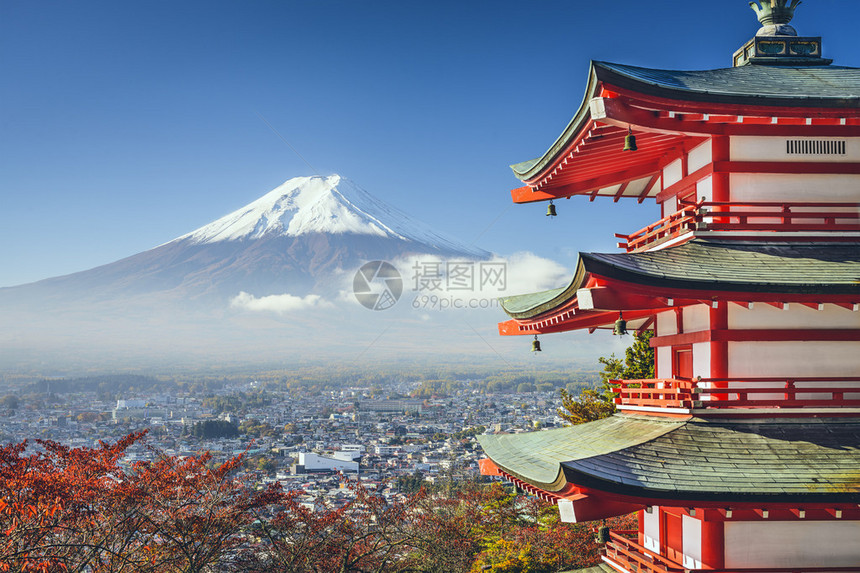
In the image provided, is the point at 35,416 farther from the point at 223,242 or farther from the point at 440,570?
the point at 223,242

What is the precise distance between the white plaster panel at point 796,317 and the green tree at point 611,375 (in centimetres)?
1212

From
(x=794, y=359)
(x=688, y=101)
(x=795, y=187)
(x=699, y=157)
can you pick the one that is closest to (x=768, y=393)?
(x=794, y=359)

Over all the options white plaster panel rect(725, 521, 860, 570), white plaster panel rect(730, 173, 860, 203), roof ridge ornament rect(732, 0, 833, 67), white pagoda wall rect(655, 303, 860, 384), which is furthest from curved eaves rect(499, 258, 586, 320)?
roof ridge ornament rect(732, 0, 833, 67)

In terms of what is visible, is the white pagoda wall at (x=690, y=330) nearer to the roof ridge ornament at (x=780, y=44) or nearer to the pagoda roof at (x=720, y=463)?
the pagoda roof at (x=720, y=463)

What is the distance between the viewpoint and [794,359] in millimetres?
7930

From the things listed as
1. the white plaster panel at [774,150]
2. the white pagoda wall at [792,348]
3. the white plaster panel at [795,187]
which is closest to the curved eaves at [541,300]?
the white pagoda wall at [792,348]

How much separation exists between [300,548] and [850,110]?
12527mm

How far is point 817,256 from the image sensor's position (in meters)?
7.89

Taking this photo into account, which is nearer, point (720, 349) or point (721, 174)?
point (720, 349)

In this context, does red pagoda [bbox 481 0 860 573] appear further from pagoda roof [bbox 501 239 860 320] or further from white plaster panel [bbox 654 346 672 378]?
white plaster panel [bbox 654 346 672 378]

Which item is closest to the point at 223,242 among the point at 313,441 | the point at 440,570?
the point at 313,441

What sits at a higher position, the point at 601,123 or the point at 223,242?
the point at 223,242

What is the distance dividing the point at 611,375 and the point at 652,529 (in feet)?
47.2

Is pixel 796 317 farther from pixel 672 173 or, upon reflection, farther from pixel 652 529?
pixel 652 529
